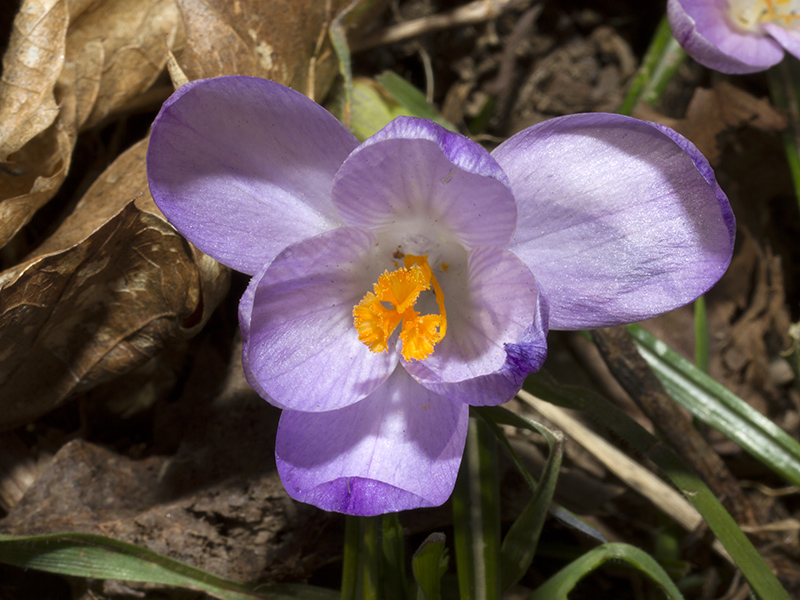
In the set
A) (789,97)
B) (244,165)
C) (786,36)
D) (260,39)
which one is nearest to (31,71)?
(260,39)

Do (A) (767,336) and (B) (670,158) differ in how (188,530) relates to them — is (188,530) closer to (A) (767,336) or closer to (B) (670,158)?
(B) (670,158)

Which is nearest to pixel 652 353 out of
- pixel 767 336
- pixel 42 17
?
pixel 767 336

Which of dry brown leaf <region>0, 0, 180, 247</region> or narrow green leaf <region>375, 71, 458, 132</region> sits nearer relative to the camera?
dry brown leaf <region>0, 0, 180, 247</region>

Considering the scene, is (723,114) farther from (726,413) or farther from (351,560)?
(351,560)

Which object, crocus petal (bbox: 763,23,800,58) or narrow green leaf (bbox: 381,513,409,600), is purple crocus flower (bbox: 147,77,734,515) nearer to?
narrow green leaf (bbox: 381,513,409,600)

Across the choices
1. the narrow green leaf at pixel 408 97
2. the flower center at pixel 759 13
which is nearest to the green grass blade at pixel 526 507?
the narrow green leaf at pixel 408 97

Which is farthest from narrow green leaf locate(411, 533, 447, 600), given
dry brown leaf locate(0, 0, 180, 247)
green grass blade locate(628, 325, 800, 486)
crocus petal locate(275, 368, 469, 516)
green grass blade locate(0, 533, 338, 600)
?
dry brown leaf locate(0, 0, 180, 247)
